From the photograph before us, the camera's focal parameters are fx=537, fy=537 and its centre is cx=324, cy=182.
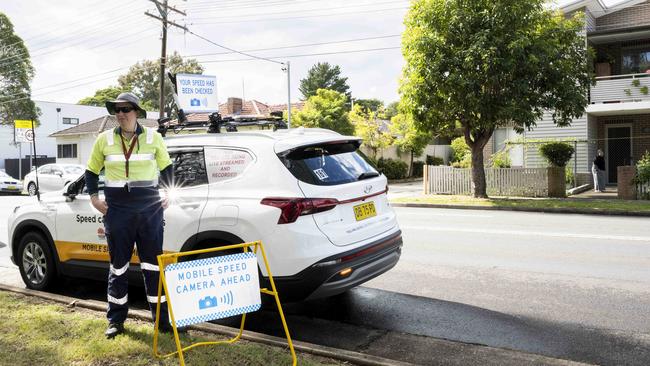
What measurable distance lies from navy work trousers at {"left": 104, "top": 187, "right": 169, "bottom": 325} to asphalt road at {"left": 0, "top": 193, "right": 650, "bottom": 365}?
3.92ft

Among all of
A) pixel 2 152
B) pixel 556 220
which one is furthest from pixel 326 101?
pixel 2 152

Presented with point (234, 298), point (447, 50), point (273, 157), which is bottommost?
point (234, 298)

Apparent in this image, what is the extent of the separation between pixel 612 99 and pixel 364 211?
20.4 m

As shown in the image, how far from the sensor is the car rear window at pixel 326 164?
4703 mm

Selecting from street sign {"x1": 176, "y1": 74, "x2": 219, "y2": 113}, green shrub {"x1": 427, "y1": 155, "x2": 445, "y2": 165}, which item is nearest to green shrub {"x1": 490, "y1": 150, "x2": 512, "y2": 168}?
street sign {"x1": 176, "y1": 74, "x2": 219, "y2": 113}

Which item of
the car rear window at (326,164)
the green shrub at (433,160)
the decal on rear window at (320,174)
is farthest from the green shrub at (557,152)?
the decal on rear window at (320,174)

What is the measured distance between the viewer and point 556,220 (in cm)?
1257

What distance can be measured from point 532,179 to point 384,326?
1550 centimetres

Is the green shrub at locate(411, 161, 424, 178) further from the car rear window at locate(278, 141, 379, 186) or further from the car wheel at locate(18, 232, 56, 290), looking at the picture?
the car rear window at locate(278, 141, 379, 186)

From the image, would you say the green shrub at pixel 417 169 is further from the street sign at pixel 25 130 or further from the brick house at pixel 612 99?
the street sign at pixel 25 130

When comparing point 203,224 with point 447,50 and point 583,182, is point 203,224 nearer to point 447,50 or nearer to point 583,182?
point 447,50

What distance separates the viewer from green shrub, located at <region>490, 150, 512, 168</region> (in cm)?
2264

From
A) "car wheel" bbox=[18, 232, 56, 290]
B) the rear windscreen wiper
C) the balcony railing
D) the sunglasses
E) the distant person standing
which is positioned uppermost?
the balcony railing

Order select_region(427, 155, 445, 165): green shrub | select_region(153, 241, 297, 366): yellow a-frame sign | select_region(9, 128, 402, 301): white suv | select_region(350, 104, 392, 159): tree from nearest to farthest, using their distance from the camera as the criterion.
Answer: select_region(153, 241, 297, 366): yellow a-frame sign < select_region(9, 128, 402, 301): white suv < select_region(350, 104, 392, 159): tree < select_region(427, 155, 445, 165): green shrub
